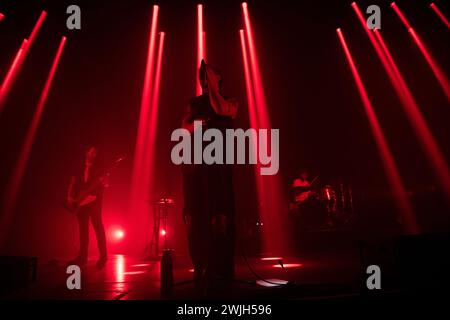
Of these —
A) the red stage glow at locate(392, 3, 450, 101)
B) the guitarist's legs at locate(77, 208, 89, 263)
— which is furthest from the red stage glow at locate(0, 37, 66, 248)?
the red stage glow at locate(392, 3, 450, 101)

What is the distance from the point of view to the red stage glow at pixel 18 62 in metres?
6.38

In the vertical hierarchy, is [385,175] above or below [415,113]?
below

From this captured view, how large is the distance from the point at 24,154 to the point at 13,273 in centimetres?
426

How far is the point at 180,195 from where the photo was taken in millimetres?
6945

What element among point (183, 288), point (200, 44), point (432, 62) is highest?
point (200, 44)

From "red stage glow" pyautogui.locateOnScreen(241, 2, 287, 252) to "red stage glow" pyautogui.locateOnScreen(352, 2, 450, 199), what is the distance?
2.93 meters

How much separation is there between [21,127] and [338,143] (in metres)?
7.27

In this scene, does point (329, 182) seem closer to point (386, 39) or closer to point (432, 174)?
point (432, 174)

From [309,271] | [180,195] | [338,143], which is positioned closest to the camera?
[309,271]

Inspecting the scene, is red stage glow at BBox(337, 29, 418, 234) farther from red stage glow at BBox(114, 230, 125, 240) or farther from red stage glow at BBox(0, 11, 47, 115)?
red stage glow at BBox(0, 11, 47, 115)

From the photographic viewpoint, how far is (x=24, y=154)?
6.35m

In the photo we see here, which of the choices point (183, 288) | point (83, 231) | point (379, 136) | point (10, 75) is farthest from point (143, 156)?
point (379, 136)

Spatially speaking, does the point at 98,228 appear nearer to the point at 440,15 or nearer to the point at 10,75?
the point at 10,75
